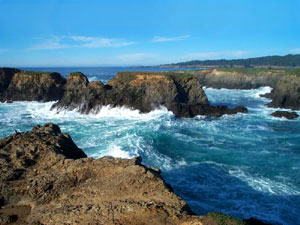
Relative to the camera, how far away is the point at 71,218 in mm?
7418

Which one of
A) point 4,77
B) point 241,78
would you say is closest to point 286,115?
point 241,78

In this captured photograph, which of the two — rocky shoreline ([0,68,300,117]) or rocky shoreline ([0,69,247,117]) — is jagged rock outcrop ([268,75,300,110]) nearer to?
rocky shoreline ([0,68,300,117])

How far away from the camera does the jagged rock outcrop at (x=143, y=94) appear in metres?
34.8

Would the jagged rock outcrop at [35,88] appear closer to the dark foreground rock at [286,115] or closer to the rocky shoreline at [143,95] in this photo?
the rocky shoreline at [143,95]

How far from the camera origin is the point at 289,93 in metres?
39.4

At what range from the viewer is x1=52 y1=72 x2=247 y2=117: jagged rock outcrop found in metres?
34.8

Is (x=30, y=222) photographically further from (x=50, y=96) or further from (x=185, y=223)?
(x=50, y=96)

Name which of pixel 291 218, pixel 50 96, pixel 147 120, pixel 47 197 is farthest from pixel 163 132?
pixel 50 96

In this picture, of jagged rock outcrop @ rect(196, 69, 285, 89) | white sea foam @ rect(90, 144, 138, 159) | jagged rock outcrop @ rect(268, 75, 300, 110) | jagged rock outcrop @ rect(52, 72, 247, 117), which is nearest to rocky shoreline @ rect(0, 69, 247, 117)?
jagged rock outcrop @ rect(52, 72, 247, 117)

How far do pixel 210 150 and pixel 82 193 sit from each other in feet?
43.7

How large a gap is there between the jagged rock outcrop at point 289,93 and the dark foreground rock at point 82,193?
36242 millimetres

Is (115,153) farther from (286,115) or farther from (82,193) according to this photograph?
(286,115)

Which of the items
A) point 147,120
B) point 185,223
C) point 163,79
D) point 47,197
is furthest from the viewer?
point 163,79

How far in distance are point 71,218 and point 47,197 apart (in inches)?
73.1
